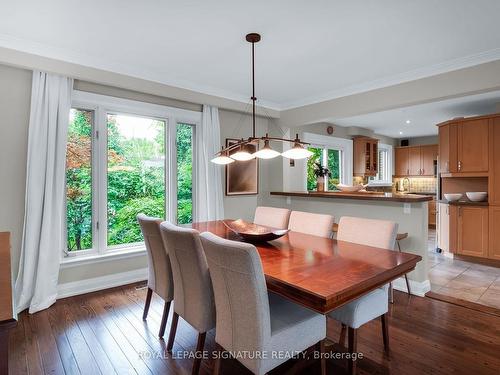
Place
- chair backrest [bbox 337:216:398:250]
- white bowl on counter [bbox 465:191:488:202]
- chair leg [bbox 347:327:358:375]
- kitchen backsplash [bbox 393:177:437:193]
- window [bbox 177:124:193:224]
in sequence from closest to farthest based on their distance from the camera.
Answer: chair leg [bbox 347:327:358:375] < chair backrest [bbox 337:216:398:250] < window [bbox 177:124:193:224] < white bowl on counter [bbox 465:191:488:202] < kitchen backsplash [bbox 393:177:437:193]

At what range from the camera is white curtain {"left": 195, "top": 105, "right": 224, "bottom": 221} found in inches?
158

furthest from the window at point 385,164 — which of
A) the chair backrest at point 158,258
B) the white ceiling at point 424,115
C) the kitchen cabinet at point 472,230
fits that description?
the chair backrest at point 158,258

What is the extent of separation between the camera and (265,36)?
8.43 ft

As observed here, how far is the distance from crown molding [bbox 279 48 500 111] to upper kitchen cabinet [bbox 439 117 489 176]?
2.08 m

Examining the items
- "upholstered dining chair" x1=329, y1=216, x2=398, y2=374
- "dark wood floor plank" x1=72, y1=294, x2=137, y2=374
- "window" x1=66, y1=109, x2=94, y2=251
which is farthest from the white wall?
"upholstered dining chair" x1=329, y1=216, x2=398, y2=374

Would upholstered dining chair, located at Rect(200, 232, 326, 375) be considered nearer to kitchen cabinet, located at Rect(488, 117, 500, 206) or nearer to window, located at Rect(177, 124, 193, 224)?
window, located at Rect(177, 124, 193, 224)

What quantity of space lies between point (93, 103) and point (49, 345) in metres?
2.39

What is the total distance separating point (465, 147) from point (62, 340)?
19.0 feet

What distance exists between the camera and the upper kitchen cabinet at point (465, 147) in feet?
14.9

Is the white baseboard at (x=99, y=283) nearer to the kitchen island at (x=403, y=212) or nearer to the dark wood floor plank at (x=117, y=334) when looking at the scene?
the dark wood floor plank at (x=117, y=334)

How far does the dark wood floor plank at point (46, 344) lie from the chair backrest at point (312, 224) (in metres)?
2.19

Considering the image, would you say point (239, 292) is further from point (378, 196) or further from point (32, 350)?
point (378, 196)

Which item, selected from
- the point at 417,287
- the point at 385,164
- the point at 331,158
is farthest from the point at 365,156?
the point at 417,287

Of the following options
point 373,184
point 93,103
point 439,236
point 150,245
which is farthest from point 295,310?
point 373,184
